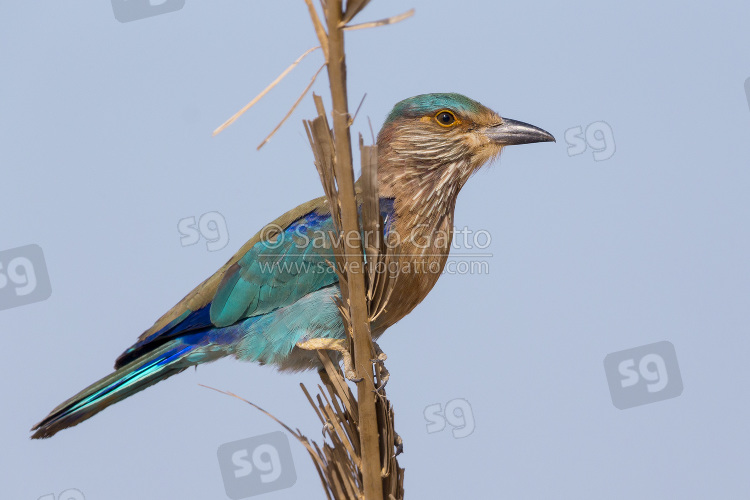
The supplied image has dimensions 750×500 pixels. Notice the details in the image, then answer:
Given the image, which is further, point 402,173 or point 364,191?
point 402,173

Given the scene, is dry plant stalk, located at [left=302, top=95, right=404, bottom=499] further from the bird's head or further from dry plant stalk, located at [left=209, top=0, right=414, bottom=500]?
the bird's head

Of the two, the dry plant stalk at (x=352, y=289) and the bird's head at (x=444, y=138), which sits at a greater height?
the bird's head at (x=444, y=138)

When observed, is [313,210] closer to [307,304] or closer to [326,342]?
[307,304]

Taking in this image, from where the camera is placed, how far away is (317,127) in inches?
91.5

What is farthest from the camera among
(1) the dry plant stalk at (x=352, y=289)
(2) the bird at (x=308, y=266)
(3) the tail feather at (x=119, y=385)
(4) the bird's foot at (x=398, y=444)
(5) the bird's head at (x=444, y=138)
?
(5) the bird's head at (x=444, y=138)

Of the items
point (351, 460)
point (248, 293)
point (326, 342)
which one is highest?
point (248, 293)

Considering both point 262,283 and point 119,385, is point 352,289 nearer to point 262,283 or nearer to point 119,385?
point 262,283

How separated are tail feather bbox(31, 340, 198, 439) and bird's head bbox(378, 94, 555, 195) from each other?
60.1 inches

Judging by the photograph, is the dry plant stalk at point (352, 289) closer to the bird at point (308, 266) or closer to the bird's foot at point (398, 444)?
the bird's foot at point (398, 444)

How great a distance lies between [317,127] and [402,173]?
185 cm

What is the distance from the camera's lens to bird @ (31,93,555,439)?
3.98 metres

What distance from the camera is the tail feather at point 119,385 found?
3.85m

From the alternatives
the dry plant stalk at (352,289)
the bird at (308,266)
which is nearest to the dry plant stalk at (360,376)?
the dry plant stalk at (352,289)

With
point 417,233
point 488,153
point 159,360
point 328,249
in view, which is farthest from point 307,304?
point 488,153
